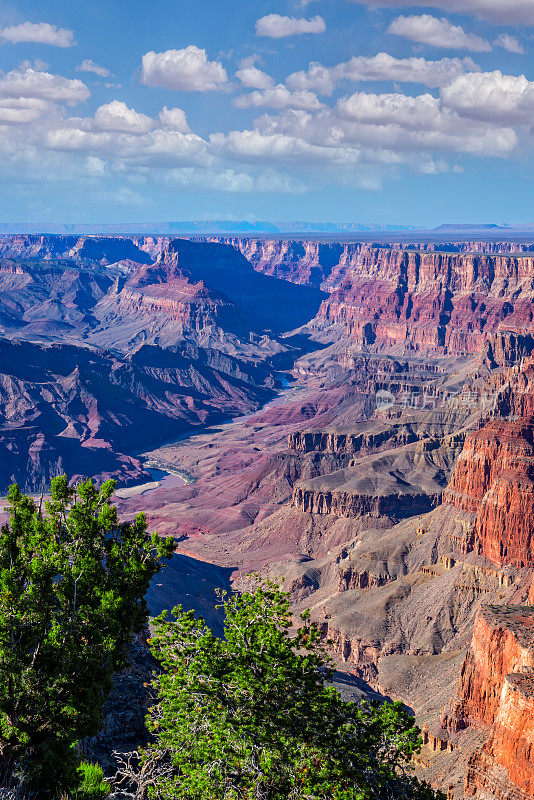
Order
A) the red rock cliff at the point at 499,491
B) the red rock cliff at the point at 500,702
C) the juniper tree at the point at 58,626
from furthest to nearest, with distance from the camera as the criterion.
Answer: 1. the red rock cliff at the point at 499,491
2. the red rock cliff at the point at 500,702
3. the juniper tree at the point at 58,626

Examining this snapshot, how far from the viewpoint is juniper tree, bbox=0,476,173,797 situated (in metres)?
29.4

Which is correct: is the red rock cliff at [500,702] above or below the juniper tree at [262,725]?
below

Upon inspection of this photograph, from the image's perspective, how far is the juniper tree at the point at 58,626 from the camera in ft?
96.5

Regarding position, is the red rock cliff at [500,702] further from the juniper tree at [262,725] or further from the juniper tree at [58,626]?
the juniper tree at [58,626]

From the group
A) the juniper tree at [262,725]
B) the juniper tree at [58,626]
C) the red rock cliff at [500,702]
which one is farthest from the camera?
the red rock cliff at [500,702]

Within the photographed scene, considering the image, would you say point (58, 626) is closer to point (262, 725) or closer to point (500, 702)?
point (262, 725)

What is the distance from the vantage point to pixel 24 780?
29.2m

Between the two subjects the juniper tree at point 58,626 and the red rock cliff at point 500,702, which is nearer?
the juniper tree at point 58,626

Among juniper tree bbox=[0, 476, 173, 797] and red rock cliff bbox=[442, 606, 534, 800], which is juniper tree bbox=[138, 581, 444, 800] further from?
red rock cliff bbox=[442, 606, 534, 800]

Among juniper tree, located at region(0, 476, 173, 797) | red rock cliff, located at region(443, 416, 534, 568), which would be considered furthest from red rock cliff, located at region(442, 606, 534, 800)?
red rock cliff, located at region(443, 416, 534, 568)

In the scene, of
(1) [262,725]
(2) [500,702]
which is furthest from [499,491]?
(1) [262,725]

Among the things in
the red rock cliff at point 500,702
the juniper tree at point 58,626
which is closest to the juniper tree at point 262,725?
the juniper tree at point 58,626

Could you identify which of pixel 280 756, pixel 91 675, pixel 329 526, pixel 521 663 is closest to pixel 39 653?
pixel 91 675

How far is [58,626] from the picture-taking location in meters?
30.4
